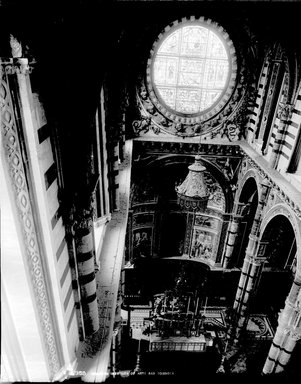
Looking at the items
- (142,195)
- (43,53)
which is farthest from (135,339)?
(43,53)

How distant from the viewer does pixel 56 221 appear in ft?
11.2

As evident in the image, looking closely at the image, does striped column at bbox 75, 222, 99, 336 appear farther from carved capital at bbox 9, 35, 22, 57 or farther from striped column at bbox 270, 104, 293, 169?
striped column at bbox 270, 104, 293, 169

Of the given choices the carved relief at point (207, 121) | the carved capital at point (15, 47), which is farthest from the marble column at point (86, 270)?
the carved relief at point (207, 121)

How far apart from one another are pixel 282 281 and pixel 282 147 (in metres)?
6.62

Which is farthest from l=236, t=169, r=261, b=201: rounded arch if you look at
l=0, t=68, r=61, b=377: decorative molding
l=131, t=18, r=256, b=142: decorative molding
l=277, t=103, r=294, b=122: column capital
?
l=0, t=68, r=61, b=377: decorative molding

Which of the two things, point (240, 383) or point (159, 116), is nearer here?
point (240, 383)

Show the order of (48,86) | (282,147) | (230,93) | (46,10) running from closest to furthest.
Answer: (46,10) < (48,86) < (282,147) < (230,93)

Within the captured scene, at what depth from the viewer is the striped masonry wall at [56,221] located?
2.89 metres

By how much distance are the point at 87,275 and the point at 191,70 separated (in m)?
9.03

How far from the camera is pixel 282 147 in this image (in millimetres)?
8992

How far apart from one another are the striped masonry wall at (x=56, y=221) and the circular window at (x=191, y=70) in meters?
8.54

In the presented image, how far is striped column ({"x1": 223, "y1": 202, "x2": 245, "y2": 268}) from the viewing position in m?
12.4

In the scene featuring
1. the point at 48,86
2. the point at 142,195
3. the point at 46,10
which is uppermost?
the point at 46,10

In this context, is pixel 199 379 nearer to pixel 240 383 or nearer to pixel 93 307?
pixel 240 383
